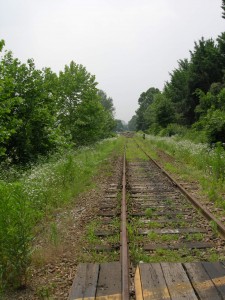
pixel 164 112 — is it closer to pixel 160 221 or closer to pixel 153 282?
pixel 160 221

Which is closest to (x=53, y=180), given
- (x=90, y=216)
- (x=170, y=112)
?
(x=90, y=216)

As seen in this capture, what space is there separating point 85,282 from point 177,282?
114cm

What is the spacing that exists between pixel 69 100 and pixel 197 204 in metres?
20.7

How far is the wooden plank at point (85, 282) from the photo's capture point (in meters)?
3.91

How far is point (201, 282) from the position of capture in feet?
13.3

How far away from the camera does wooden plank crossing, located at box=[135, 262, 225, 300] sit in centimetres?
376

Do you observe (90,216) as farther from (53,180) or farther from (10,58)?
(10,58)

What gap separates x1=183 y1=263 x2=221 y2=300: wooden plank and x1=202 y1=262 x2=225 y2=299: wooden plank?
5cm

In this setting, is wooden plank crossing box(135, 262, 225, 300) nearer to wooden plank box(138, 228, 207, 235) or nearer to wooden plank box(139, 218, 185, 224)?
wooden plank box(138, 228, 207, 235)

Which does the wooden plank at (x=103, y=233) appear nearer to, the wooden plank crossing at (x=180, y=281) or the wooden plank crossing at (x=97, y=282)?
the wooden plank crossing at (x=97, y=282)

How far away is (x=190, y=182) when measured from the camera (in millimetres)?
11648

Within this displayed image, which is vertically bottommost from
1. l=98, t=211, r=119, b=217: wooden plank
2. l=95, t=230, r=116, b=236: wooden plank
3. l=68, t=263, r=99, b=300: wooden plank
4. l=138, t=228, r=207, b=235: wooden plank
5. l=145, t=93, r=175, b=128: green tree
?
l=138, t=228, r=207, b=235: wooden plank

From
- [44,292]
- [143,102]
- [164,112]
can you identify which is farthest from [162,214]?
[143,102]

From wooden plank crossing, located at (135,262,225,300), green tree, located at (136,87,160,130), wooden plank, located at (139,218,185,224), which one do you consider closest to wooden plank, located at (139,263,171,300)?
wooden plank crossing, located at (135,262,225,300)
